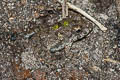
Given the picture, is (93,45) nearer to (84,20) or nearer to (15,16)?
(84,20)

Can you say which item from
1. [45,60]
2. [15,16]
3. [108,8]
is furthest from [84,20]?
[15,16]

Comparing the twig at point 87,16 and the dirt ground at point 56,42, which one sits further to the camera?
the twig at point 87,16

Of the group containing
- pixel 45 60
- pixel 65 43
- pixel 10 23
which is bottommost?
pixel 45 60

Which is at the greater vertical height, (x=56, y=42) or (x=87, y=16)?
(x=87, y=16)

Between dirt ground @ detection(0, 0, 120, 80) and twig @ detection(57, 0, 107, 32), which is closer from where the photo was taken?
dirt ground @ detection(0, 0, 120, 80)

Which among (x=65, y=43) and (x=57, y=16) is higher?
(x=57, y=16)

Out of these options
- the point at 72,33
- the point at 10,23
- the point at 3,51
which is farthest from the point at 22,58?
the point at 72,33

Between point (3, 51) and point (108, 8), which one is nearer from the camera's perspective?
point (3, 51)

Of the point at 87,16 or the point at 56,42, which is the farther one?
the point at 87,16
